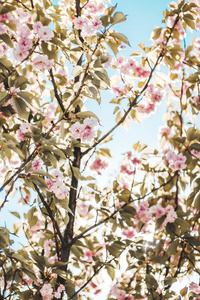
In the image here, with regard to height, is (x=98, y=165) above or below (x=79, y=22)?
below

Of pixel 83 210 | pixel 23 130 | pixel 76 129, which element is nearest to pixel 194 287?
pixel 83 210

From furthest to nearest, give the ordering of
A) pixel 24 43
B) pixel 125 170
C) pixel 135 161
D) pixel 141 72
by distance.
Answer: pixel 125 170 < pixel 135 161 < pixel 141 72 < pixel 24 43

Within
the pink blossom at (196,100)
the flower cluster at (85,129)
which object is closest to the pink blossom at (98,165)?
the flower cluster at (85,129)

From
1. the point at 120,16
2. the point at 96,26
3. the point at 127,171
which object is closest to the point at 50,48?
the point at 96,26

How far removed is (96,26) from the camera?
1.55m

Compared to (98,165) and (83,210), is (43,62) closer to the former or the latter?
(98,165)

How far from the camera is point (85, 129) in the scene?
5.16 feet

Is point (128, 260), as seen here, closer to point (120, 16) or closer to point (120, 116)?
point (120, 116)

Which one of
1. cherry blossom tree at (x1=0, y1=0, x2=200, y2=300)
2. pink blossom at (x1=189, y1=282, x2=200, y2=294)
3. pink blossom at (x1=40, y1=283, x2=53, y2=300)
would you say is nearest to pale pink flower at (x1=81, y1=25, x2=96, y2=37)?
cherry blossom tree at (x1=0, y1=0, x2=200, y2=300)

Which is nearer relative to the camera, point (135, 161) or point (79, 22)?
point (79, 22)

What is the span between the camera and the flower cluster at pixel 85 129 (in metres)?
1.55

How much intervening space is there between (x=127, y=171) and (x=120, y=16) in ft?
4.29

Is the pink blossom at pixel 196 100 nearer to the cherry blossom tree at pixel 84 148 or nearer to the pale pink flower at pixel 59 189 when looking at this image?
the cherry blossom tree at pixel 84 148

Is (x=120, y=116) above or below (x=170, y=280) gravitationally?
above
